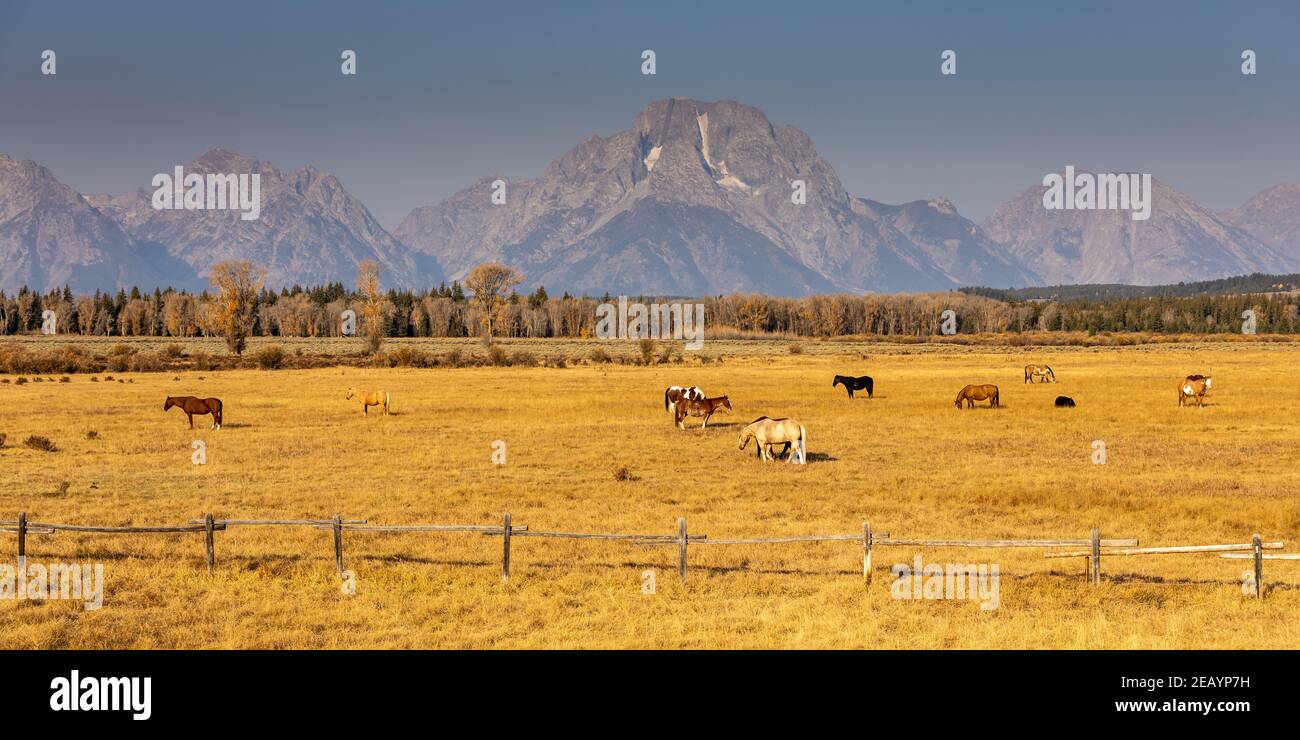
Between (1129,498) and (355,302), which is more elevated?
(355,302)

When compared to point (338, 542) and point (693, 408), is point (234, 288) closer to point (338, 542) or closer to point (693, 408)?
A: point (693, 408)

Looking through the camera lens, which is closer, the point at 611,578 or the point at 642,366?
the point at 611,578

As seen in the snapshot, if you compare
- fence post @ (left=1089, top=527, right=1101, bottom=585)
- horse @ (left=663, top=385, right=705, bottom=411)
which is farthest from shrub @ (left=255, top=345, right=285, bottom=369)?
fence post @ (left=1089, top=527, right=1101, bottom=585)

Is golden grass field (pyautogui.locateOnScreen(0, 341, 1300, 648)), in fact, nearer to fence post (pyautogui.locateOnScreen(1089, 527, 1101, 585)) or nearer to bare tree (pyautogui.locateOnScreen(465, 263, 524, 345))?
fence post (pyautogui.locateOnScreen(1089, 527, 1101, 585))

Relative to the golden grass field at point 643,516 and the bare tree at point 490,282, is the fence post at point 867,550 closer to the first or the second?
the golden grass field at point 643,516

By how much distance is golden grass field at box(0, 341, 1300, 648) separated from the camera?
46.3 feet

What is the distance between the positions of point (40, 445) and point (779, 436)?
23447 millimetres

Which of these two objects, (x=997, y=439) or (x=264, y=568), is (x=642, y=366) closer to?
(x=997, y=439)

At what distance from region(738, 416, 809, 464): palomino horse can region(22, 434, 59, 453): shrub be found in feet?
72.3

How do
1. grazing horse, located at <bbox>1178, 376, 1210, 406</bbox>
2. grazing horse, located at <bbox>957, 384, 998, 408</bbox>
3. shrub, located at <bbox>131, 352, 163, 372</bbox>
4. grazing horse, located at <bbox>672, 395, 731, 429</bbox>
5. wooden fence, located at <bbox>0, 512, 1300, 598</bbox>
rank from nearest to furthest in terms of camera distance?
wooden fence, located at <bbox>0, 512, 1300, 598</bbox> → grazing horse, located at <bbox>672, 395, 731, 429</bbox> → grazing horse, located at <bbox>957, 384, 998, 408</bbox> → grazing horse, located at <bbox>1178, 376, 1210, 406</bbox> → shrub, located at <bbox>131, 352, 163, 372</bbox>

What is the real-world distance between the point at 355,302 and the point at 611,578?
187412 mm

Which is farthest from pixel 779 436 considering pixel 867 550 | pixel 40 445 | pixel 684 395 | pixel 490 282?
pixel 490 282

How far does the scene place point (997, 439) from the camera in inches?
1393
